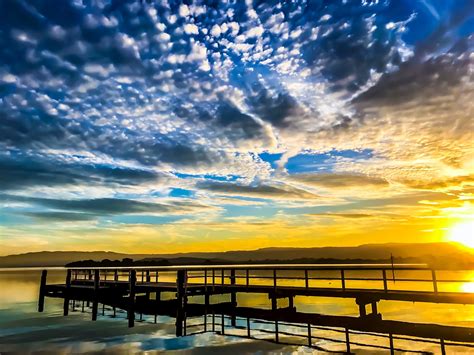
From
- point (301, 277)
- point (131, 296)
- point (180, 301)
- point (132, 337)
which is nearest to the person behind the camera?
point (132, 337)

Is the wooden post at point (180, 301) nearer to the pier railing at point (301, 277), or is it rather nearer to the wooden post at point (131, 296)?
the pier railing at point (301, 277)

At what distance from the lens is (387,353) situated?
1714 cm

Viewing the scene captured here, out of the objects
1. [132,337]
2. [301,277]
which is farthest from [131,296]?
[301,277]

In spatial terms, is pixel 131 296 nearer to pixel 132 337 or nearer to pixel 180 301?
pixel 132 337

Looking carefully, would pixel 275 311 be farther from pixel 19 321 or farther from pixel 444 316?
pixel 19 321

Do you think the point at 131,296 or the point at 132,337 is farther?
the point at 131,296

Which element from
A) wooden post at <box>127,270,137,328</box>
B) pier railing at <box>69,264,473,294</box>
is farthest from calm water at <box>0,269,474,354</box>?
pier railing at <box>69,264,473,294</box>

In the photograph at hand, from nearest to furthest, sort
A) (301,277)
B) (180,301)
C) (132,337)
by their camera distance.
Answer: (132,337) < (180,301) < (301,277)

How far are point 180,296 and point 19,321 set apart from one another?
1484 cm

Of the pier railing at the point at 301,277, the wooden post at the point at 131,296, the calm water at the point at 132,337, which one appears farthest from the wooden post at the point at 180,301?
the wooden post at the point at 131,296

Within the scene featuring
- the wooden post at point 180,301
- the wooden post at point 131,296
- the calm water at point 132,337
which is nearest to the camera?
the calm water at point 132,337

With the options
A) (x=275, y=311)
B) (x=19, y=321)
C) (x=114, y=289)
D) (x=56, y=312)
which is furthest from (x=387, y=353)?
(x=56, y=312)

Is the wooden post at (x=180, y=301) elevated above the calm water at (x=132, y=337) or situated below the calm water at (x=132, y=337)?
above

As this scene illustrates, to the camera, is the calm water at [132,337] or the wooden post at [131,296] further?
the wooden post at [131,296]
